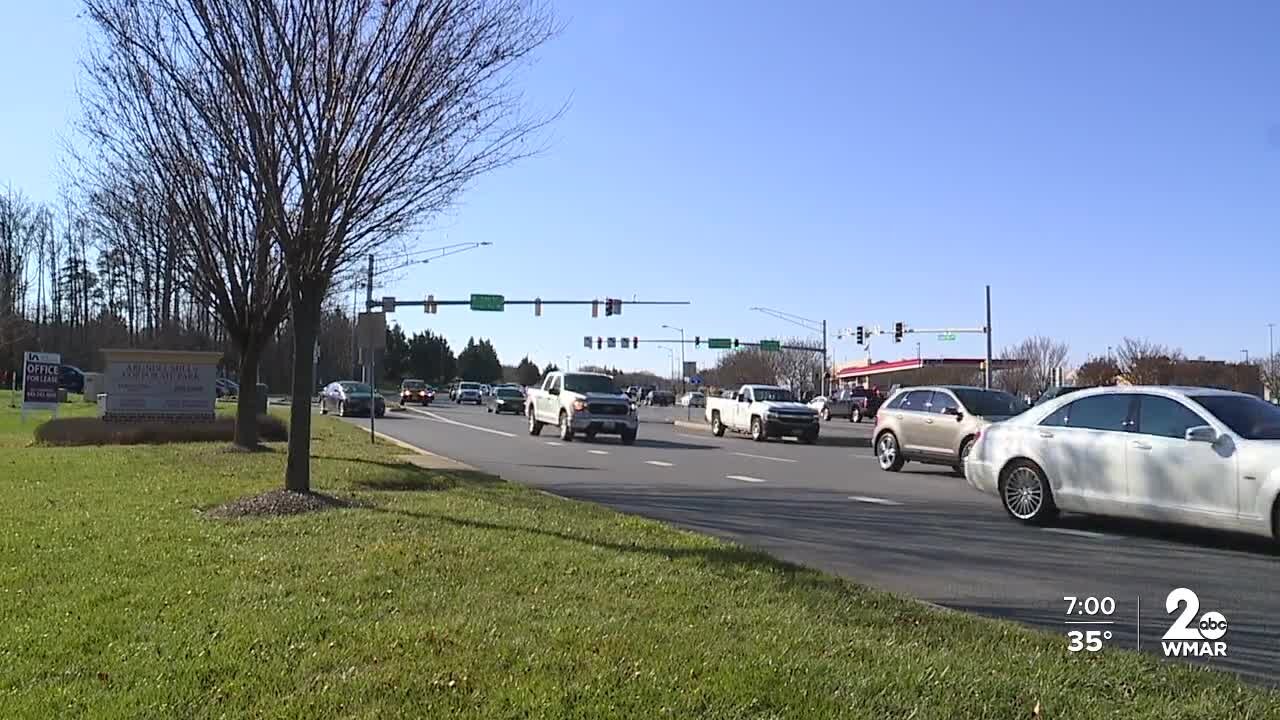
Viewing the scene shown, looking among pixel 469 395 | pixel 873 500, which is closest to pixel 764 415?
pixel 873 500

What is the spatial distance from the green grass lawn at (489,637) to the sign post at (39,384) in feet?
69.0

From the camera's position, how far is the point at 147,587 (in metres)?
6.73

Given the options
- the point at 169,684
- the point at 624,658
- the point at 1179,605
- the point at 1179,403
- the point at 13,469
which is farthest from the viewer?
the point at 13,469

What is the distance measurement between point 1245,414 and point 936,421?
9.04m

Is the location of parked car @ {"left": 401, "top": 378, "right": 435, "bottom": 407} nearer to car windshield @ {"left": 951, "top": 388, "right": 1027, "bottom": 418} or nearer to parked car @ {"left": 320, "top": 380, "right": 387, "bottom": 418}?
parked car @ {"left": 320, "top": 380, "right": 387, "bottom": 418}

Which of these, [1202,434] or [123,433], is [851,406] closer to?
[123,433]

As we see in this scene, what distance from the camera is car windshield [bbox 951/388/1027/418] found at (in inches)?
725

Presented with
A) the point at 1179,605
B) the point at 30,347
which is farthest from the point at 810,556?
the point at 30,347

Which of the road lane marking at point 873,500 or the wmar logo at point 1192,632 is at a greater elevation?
the road lane marking at point 873,500

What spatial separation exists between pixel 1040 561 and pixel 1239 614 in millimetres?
2202

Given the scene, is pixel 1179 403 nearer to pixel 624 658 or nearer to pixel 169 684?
pixel 624 658

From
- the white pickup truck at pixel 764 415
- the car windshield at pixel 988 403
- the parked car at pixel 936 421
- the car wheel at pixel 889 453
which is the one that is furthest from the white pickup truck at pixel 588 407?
the car windshield at pixel 988 403

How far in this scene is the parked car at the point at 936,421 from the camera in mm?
18359

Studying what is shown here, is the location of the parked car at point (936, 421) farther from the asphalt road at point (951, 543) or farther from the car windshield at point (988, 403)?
the asphalt road at point (951, 543)
